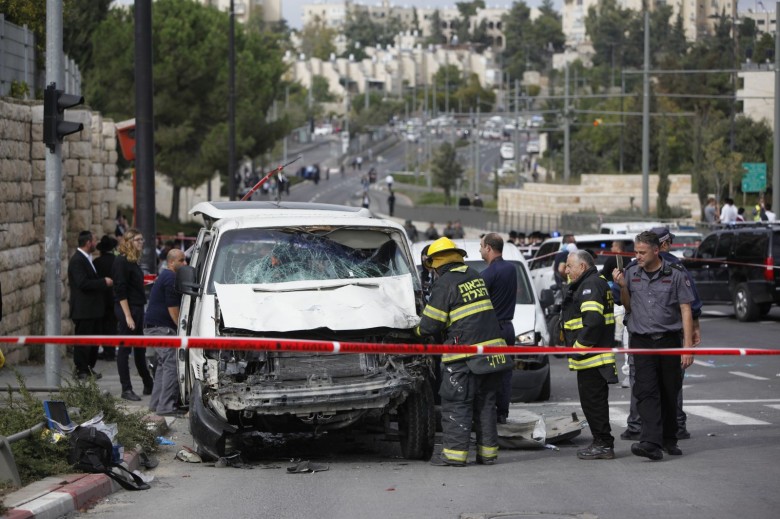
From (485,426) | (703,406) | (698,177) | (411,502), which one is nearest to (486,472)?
(485,426)

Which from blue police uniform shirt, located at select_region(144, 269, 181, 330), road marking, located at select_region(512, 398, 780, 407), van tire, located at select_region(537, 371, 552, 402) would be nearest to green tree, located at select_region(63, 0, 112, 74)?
blue police uniform shirt, located at select_region(144, 269, 181, 330)

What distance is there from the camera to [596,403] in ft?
36.1

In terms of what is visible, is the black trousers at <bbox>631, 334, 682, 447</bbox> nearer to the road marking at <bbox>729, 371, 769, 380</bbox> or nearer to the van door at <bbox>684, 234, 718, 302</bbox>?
the road marking at <bbox>729, 371, 769, 380</bbox>

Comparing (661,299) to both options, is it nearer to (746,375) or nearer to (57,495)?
(57,495)

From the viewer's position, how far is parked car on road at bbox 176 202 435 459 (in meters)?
10.5

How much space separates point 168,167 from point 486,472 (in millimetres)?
49334

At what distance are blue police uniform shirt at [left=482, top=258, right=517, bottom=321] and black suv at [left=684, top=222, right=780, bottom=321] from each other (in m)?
12.9

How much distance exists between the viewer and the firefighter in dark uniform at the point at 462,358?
10734 millimetres

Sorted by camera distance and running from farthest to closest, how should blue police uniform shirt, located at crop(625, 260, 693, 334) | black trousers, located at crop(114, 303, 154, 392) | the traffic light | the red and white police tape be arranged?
black trousers, located at crop(114, 303, 154, 392) → the traffic light → blue police uniform shirt, located at crop(625, 260, 693, 334) → the red and white police tape

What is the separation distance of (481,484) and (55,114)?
6622 mm

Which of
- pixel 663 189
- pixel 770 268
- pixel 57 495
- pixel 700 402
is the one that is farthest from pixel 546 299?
pixel 663 189

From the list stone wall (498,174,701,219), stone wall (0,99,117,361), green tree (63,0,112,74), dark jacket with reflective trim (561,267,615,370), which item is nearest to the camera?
dark jacket with reflective trim (561,267,615,370)

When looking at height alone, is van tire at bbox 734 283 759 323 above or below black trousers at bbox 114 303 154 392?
below

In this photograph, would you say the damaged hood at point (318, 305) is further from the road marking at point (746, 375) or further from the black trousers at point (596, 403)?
the road marking at point (746, 375)
